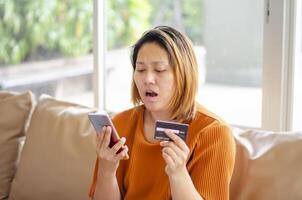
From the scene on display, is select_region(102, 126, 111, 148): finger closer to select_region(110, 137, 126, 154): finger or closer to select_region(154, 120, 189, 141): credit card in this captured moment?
select_region(110, 137, 126, 154): finger

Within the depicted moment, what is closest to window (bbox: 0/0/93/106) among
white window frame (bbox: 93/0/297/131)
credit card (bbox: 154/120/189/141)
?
white window frame (bbox: 93/0/297/131)

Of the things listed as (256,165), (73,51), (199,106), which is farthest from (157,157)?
(73,51)

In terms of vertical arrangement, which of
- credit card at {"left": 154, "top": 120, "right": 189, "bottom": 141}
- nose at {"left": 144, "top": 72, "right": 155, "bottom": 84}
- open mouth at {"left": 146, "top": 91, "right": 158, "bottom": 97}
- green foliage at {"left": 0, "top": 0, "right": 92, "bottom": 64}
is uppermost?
→ green foliage at {"left": 0, "top": 0, "right": 92, "bottom": 64}

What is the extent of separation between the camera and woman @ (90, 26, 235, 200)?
1477mm

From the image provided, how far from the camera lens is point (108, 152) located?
158 cm

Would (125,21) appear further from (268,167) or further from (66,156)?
(268,167)

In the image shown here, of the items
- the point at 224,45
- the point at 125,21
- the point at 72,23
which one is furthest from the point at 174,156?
the point at 72,23

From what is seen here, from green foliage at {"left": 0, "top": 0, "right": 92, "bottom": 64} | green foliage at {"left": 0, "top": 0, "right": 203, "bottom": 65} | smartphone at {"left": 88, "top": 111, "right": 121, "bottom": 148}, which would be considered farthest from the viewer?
green foliage at {"left": 0, "top": 0, "right": 92, "bottom": 64}

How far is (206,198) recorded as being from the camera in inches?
58.1

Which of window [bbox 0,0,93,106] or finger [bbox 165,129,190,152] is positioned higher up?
window [bbox 0,0,93,106]

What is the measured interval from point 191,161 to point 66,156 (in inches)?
27.2

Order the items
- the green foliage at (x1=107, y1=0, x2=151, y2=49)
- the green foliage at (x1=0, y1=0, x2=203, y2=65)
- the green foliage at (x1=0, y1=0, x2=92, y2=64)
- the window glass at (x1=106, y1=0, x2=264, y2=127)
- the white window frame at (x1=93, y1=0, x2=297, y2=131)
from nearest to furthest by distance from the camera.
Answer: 1. the white window frame at (x1=93, y1=0, x2=297, y2=131)
2. the window glass at (x1=106, y1=0, x2=264, y2=127)
3. the green foliage at (x1=0, y1=0, x2=203, y2=65)
4. the green foliage at (x1=107, y1=0, x2=151, y2=49)
5. the green foliage at (x1=0, y1=0, x2=92, y2=64)

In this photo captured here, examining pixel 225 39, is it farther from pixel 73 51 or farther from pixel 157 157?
pixel 73 51

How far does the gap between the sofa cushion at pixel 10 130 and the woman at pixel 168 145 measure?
65 cm
